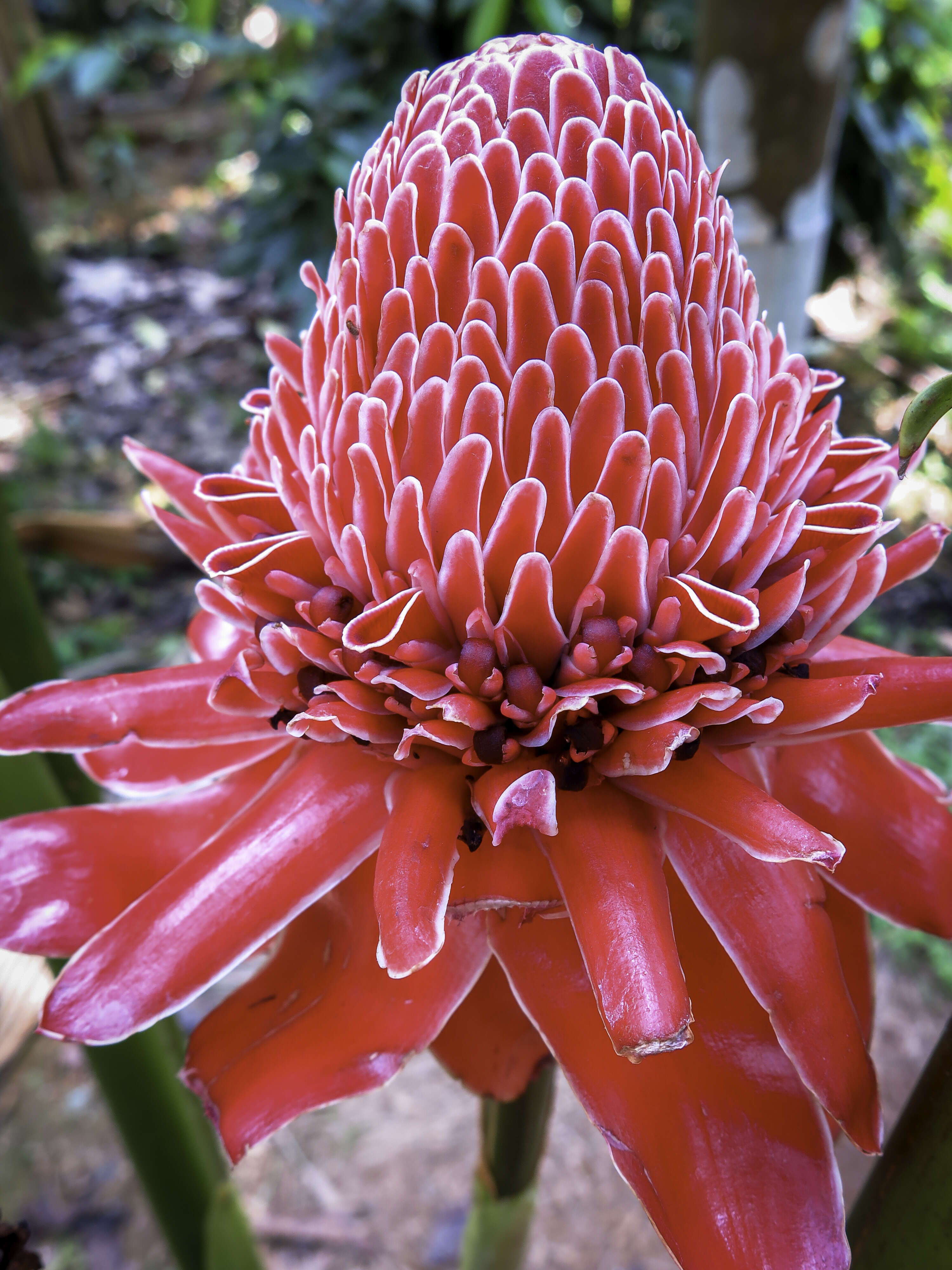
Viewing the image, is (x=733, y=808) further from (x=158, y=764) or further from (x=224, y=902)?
(x=158, y=764)

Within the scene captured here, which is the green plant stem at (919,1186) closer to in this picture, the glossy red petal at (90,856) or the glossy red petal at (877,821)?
the glossy red petal at (877,821)

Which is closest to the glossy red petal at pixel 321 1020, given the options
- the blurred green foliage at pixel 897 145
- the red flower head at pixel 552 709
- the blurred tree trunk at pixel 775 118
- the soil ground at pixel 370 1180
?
the red flower head at pixel 552 709

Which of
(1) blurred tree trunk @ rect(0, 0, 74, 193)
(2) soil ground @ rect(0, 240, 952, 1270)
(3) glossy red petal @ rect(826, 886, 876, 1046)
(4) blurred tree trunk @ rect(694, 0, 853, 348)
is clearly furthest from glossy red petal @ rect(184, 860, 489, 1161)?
(1) blurred tree trunk @ rect(0, 0, 74, 193)

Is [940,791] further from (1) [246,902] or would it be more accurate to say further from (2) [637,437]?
(1) [246,902]

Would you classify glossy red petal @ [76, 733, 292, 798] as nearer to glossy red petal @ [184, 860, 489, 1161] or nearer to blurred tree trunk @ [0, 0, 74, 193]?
glossy red petal @ [184, 860, 489, 1161]

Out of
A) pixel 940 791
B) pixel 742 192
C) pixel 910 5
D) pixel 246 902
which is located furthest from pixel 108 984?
pixel 910 5

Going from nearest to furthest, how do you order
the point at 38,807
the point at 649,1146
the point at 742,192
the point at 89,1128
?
1. the point at 649,1146
2. the point at 38,807
3. the point at 742,192
4. the point at 89,1128

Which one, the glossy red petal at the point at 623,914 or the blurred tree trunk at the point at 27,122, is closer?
the glossy red petal at the point at 623,914
